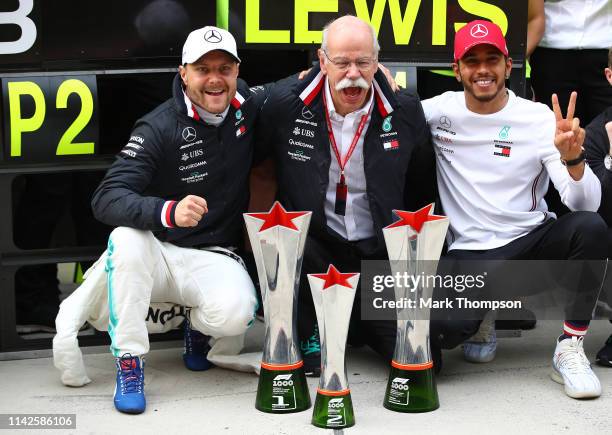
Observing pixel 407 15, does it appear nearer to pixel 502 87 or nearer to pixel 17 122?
pixel 502 87

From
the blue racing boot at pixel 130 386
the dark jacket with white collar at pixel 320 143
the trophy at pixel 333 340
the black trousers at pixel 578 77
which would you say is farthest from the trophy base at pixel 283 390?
the black trousers at pixel 578 77

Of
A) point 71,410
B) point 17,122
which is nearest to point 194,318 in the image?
point 71,410

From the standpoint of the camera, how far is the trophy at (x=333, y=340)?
3373 millimetres

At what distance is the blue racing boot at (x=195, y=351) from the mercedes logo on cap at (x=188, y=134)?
0.74 metres

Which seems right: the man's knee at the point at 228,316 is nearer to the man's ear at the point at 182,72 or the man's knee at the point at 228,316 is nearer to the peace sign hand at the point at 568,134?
the man's ear at the point at 182,72

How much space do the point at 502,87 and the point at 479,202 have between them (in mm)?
476

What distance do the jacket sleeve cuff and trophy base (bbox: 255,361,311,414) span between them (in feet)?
2.02

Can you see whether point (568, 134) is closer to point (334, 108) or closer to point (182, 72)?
point (334, 108)

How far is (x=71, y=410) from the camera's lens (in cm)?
373

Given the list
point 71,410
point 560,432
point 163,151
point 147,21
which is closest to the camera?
point 560,432

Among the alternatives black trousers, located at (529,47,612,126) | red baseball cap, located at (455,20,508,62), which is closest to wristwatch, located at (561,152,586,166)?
red baseball cap, located at (455,20,508,62)

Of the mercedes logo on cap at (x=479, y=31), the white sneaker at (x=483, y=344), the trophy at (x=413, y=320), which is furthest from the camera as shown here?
the white sneaker at (x=483, y=344)

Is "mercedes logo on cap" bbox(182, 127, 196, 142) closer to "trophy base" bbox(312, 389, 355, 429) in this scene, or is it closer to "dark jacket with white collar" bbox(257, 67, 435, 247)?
"dark jacket with white collar" bbox(257, 67, 435, 247)

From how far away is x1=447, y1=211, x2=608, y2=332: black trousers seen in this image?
396cm
